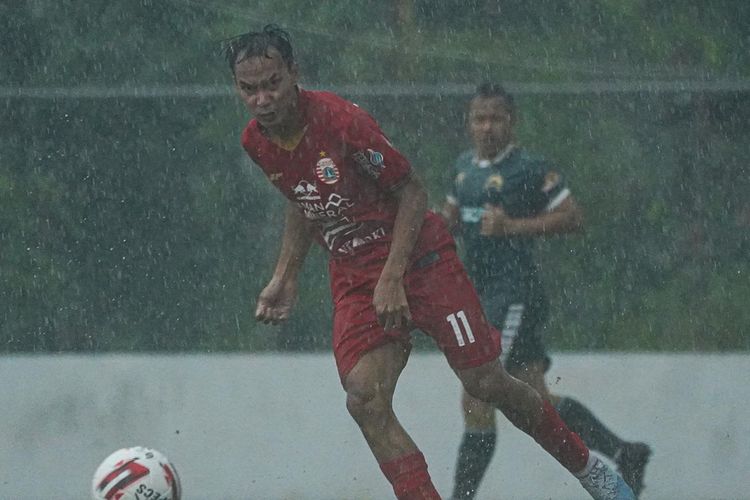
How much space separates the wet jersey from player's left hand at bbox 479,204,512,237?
198mm

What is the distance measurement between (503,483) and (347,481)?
27.7 inches

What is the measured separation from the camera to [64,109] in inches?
318

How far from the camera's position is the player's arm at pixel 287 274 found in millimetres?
5641

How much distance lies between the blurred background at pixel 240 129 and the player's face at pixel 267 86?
2653mm

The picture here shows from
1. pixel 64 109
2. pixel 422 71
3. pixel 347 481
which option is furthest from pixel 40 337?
pixel 422 71

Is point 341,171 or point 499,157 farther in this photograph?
point 499,157

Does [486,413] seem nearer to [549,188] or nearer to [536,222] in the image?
[536,222]

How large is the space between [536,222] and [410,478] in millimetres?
1968

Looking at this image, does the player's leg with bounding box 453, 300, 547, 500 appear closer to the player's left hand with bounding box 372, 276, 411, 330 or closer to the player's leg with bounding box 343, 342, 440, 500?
the player's leg with bounding box 343, 342, 440, 500

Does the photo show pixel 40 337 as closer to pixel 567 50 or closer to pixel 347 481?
pixel 347 481

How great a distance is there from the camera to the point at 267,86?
5250 mm

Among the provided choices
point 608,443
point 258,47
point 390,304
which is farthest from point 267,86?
point 608,443

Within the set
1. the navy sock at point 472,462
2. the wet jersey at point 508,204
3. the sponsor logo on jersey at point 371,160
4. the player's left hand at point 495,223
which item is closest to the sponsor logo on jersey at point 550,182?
the wet jersey at point 508,204

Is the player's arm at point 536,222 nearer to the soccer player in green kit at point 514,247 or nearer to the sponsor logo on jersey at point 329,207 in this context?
the soccer player in green kit at point 514,247
